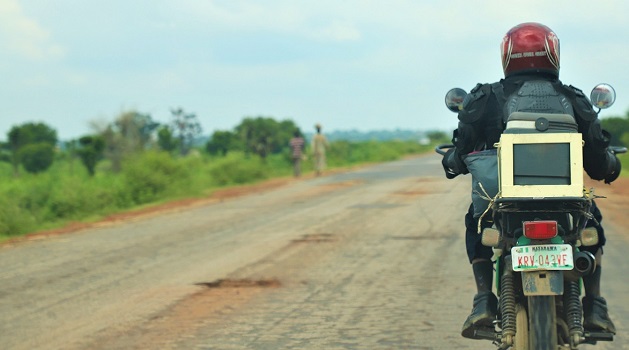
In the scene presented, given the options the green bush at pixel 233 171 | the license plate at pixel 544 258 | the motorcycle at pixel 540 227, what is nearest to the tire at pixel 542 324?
the motorcycle at pixel 540 227

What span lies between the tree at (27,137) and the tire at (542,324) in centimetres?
2930

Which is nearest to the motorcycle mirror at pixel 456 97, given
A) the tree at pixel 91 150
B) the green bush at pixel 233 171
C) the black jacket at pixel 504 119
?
the black jacket at pixel 504 119

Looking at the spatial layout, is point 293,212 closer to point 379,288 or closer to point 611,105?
point 379,288

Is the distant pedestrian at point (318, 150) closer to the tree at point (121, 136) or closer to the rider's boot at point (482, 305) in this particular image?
the tree at point (121, 136)


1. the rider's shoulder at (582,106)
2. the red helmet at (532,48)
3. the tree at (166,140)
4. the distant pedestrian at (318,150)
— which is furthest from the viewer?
the tree at (166,140)

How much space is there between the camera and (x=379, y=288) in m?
7.97

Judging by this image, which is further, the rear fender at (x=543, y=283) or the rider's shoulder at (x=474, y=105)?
the rider's shoulder at (x=474, y=105)

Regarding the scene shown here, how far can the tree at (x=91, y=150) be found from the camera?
3136cm

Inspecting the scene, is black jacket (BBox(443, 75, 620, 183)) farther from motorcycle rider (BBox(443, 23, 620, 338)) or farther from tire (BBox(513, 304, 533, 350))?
tire (BBox(513, 304, 533, 350))

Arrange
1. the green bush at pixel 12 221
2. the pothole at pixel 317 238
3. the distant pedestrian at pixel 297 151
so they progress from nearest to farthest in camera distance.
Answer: the pothole at pixel 317 238
the green bush at pixel 12 221
the distant pedestrian at pixel 297 151

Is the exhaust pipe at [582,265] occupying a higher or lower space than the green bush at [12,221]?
higher

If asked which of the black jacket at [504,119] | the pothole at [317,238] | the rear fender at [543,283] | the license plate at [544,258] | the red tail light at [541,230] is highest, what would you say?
the black jacket at [504,119]

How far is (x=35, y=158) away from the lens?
3503 cm

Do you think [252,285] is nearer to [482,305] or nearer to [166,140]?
[482,305]
